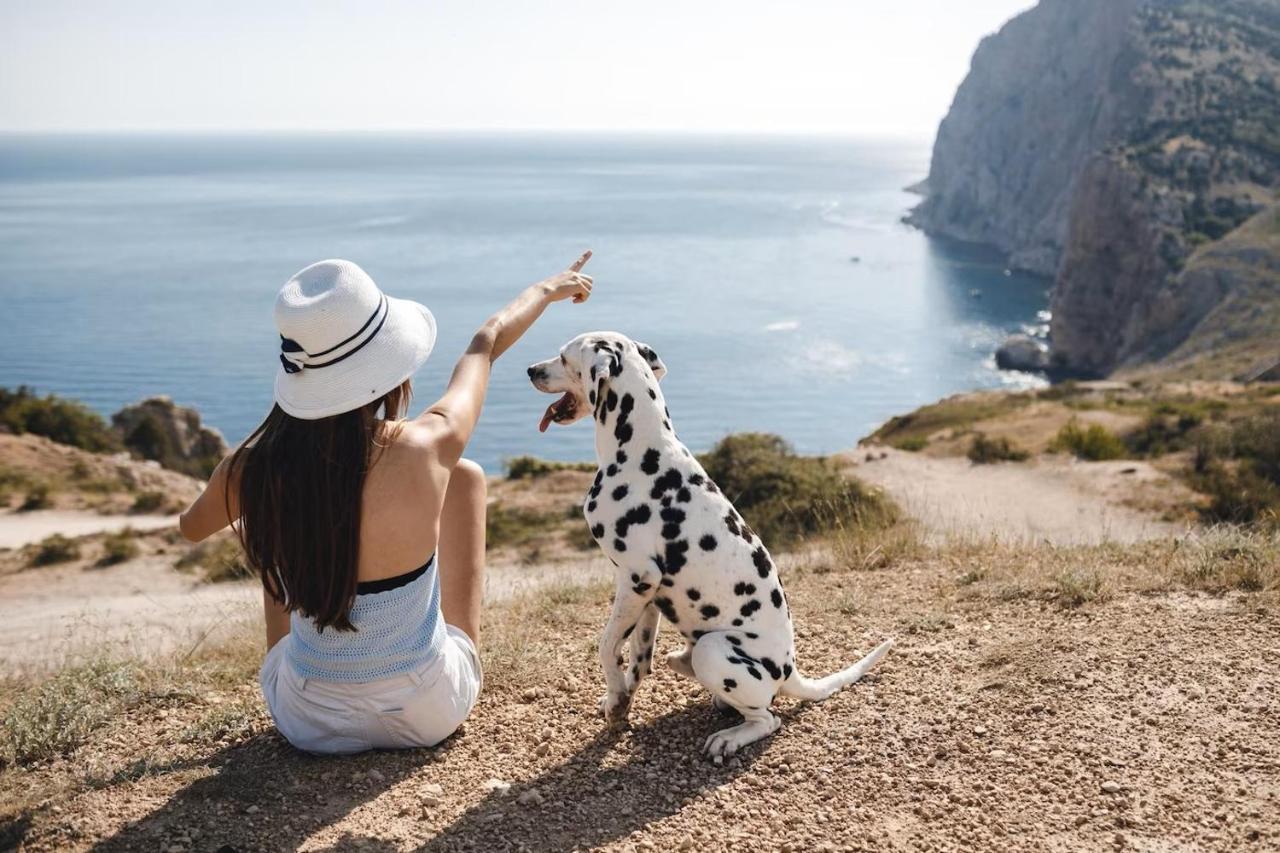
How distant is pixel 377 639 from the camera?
4.11m

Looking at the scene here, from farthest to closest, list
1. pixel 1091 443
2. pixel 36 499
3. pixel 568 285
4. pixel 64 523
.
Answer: pixel 1091 443, pixel 36 499, pixel 64 523, pixel 568 285

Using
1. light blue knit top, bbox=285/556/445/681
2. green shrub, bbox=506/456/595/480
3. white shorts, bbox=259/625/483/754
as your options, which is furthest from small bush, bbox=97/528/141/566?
light blue knit top, bbox=285/556/445/681

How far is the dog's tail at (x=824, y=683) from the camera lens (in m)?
4.64

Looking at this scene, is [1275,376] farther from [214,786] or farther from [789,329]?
[789,329]

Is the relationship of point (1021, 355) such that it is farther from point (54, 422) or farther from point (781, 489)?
point (54, 422)

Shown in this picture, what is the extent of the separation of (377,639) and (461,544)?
→ 2.29ft

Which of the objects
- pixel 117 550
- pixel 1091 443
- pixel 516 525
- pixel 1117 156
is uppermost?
pixel 1117 156

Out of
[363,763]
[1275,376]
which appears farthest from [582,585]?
[1275,376]

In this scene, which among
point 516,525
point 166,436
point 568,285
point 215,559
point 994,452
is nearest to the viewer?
point 568,285

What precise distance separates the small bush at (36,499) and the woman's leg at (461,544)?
58.3 feet

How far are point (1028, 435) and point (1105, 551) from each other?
1600 cm

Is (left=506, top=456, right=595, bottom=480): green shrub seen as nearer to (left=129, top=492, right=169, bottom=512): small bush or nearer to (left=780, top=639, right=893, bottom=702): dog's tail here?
(left=129, top=492, right=169, bottom=512): small bush

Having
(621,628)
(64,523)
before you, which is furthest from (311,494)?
(64,523)

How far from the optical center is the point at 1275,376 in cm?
3180
